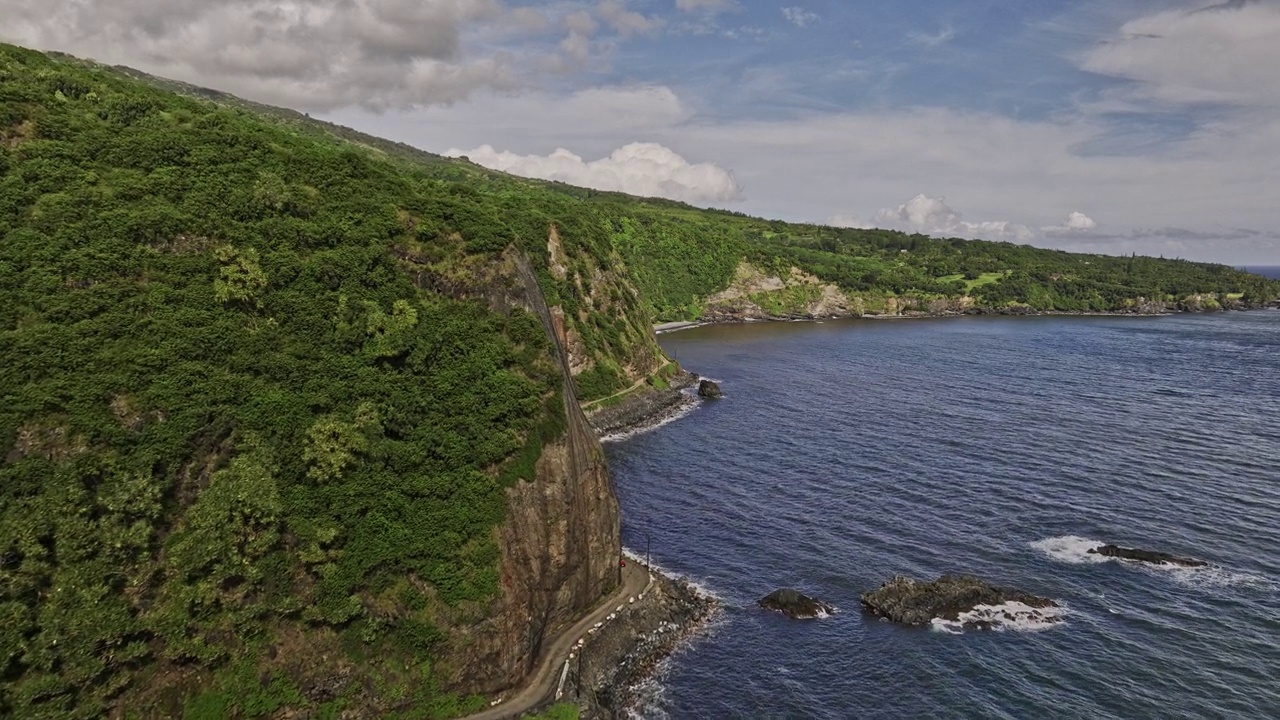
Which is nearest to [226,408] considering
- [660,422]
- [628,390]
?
[660,422]

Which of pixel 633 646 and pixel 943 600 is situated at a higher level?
pixel 943 600

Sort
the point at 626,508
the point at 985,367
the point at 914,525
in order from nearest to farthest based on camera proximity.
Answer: the point at 914,525 → the point at 626,508 → the point at 985,367

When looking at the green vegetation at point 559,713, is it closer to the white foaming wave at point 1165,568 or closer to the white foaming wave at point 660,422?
the white foaming wave at point 1165,568

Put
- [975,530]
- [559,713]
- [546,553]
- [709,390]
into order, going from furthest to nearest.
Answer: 1. [709,390]
2. [975,530]
3. [546,553]
4. [559,713]

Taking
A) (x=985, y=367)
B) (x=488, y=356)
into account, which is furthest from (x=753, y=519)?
(x=985, y=367)

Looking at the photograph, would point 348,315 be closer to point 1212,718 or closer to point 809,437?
point 1212,718

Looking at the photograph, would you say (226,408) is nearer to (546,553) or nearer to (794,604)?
(546,553)

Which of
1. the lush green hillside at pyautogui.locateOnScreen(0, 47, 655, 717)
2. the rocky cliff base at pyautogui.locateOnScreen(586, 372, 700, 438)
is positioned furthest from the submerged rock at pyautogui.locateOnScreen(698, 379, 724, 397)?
the lush green hillside at pyautogui.locateOnScreen(0, 47, 655, 717)
